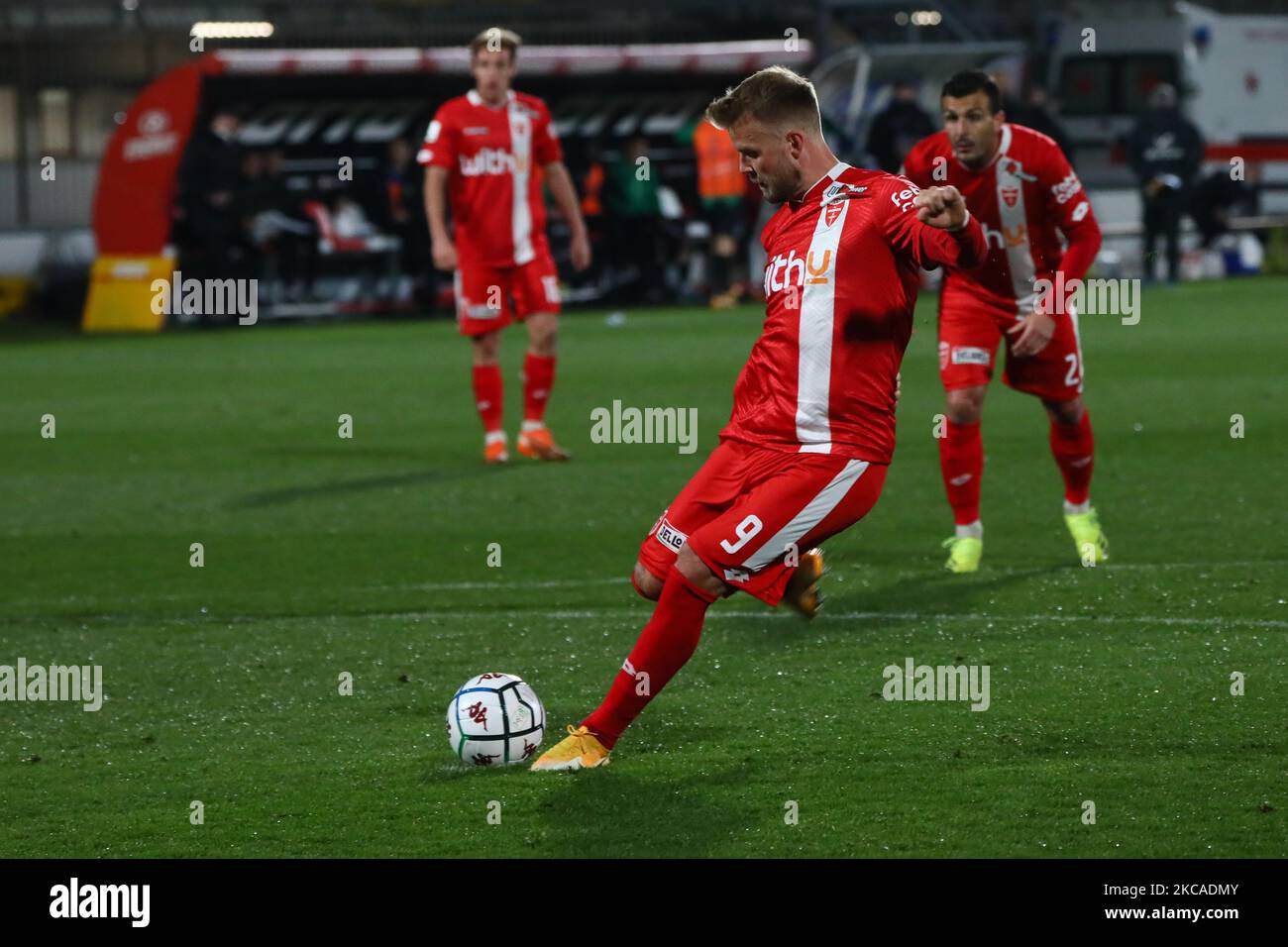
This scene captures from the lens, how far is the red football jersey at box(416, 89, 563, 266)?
11023 mm

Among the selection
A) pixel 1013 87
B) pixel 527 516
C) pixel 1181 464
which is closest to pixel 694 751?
pixel 527 516

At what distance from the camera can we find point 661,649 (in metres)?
4.91

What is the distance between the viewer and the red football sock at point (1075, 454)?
25.3 feet

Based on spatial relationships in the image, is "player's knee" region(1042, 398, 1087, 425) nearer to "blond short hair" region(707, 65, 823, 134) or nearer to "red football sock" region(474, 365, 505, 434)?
"blond short hair" region(707, 65, 823, 134)

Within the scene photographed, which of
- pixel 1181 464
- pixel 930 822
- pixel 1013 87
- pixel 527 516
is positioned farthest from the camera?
pixel 1013 87

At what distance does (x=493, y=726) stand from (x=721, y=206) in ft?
60.7

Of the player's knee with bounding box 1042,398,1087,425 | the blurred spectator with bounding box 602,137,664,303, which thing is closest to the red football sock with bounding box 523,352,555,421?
the player's knee with bounding box 1042,398,1087,425

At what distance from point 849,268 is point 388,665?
2.23 metres

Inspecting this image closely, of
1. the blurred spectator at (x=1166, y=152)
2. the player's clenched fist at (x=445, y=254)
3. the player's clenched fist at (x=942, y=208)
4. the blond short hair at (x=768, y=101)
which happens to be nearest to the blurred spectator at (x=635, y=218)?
the blurred spectator at (x=1166, y=152)

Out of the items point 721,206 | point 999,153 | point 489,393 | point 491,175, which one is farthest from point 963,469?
point 721,206

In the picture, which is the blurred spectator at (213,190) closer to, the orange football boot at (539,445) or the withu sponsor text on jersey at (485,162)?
the withu sponsor text on jersey at (485,162)

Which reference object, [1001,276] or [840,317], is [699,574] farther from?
[1001,276]
